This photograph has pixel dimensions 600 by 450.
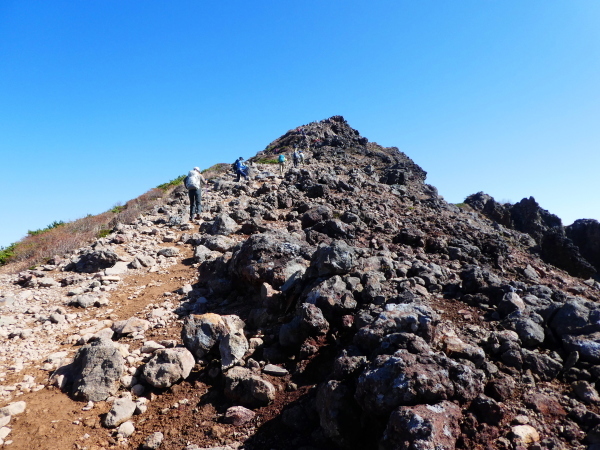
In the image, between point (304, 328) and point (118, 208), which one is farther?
point (118, 208)

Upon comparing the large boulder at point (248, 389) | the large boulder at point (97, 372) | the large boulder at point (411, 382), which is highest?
the large boulder at point (411, 382)

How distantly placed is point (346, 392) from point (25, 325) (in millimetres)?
6316

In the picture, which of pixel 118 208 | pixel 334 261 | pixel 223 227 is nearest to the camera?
pixel 334 261

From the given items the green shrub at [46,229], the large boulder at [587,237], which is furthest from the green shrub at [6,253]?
the large boulder at [587,237]

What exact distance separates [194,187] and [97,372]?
9482 mm

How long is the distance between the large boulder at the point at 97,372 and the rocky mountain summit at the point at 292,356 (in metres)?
0.02

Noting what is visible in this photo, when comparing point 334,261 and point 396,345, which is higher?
point 334,261

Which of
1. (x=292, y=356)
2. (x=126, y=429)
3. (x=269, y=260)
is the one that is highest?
(x=269, y=260)

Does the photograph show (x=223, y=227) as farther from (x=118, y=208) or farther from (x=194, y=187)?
(x=118, y=208)

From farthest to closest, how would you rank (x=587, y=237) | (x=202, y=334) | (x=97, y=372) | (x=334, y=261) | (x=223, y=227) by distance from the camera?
(x=587, y=237) < (x=223, y=227) < (x=334, y=261) < (x=202, y=334) < (x=97, y=372)

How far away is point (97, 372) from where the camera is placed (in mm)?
4559

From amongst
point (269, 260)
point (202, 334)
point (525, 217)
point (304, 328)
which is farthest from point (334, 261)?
point (525, 217)

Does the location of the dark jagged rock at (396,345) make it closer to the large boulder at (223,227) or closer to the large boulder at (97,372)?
the large boulder at (97,372)

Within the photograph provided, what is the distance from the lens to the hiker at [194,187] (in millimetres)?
13188
